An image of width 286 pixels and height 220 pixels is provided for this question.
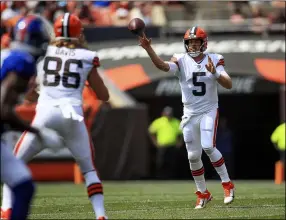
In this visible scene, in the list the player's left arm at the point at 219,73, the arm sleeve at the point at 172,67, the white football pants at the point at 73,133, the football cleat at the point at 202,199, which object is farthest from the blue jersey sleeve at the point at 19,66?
the football cleat at the point at 202,199

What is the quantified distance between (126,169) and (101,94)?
10523 millimetres

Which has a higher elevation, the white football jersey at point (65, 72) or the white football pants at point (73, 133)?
the white football jersey at point (65, 72)

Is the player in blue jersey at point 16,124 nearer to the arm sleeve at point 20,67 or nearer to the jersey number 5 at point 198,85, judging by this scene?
the arm sleeve at point 20,67

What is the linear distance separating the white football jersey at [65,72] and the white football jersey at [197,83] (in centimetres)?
225

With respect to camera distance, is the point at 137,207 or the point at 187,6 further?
the point at 187,6

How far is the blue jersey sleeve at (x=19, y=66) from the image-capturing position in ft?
21.1

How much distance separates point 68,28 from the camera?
7.62 meters

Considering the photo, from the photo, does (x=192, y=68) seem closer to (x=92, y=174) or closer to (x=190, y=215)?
(x=190, y=215)

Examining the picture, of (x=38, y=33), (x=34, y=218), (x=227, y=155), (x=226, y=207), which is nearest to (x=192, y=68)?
(x=226, y=207)

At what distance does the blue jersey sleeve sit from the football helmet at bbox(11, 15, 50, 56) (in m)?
0.31

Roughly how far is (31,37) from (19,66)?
1.76ft

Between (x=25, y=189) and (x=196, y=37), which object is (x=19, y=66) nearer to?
(x=25, y=189)

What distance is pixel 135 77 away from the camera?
805 inches

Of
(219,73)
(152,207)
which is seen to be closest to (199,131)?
(219,73)
